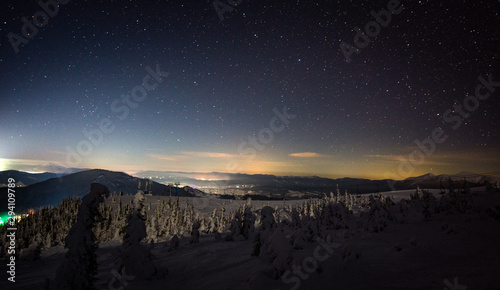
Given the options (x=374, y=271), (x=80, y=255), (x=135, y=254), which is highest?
(x=374, y=271)

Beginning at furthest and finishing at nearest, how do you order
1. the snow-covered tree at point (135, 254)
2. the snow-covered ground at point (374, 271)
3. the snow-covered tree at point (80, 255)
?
the snow-covered tree at point (135, 254) < the snow-covered tree at point (80, 255) < the snow-covered ground at point (374, 271)

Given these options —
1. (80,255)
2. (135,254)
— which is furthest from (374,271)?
(80,255)

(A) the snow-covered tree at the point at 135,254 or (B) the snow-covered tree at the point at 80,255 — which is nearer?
(B) the snow-covered tree at the point at 80,255

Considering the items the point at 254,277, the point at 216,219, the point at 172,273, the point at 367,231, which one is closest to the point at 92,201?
the point at 172,273

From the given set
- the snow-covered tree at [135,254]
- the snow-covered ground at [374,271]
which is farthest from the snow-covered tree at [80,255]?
the snow-covered tree at [135,254]

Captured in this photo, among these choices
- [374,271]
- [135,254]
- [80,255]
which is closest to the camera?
[374,271]

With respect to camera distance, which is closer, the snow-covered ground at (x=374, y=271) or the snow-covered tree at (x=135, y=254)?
the snow-covered ground at (x=374, y=271)

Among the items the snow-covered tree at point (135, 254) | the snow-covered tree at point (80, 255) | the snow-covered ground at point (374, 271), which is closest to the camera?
the snow-covered ground at point (374, 271)

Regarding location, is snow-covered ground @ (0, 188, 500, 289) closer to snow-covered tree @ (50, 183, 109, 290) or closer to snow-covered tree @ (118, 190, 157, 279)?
A: snow-covered tree @ (118, 190, 157, 279)

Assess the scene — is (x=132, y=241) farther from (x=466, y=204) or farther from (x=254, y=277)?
(x=466, y=204)

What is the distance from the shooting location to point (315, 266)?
8.84 meters

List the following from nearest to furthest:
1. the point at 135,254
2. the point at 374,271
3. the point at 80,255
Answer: the point at 374,271 → the point at 80,255 → the point at 135,254

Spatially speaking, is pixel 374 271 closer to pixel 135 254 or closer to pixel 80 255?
pixel 135 254

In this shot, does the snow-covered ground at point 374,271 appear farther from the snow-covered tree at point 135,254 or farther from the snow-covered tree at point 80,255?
the snow-covered tree at point 80,255
